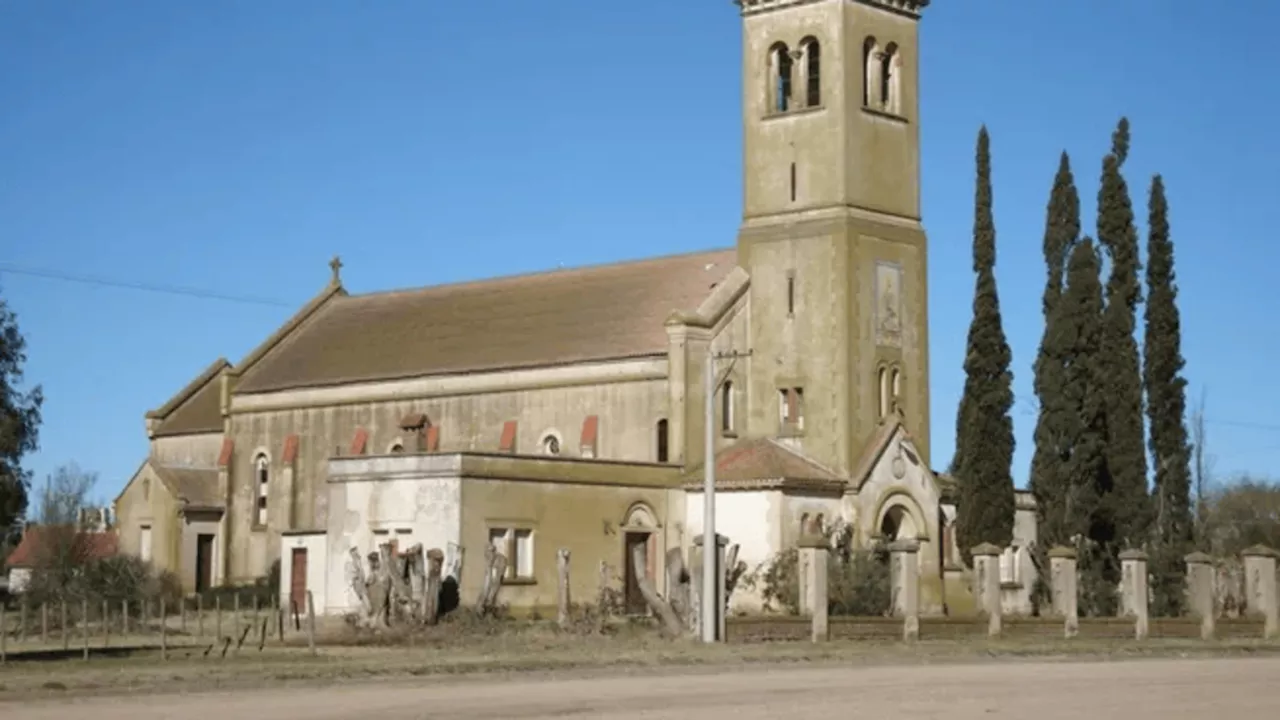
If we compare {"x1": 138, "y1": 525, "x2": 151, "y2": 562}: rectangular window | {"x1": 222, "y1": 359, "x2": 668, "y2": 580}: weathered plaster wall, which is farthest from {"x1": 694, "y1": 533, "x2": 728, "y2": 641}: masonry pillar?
{"x1": 138, "y1": 525, "x2": 151, "y2": 562}: rectangular window

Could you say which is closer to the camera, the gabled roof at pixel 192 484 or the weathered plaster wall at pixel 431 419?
the weathered plaster wall at pixel 431 419

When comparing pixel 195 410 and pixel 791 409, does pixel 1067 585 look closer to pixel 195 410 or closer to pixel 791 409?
pixel 791 409

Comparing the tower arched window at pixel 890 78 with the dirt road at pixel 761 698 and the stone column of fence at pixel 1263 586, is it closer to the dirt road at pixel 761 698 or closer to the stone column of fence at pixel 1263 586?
the stone column of fence at pixel 1263 586

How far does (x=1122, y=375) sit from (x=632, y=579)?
53.9ft

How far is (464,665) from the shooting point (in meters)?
37.8

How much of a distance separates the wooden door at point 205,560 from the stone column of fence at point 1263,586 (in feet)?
118

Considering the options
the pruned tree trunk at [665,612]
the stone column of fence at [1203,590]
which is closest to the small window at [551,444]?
the pruned tree trunk at [665,612]

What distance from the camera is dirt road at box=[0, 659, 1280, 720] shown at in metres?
27.8

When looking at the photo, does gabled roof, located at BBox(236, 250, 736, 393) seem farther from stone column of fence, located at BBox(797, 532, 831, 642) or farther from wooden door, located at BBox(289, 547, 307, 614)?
stone column of fence, located at BBox(797, 532, 831, 642)

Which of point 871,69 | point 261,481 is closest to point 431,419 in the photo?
point 261,481

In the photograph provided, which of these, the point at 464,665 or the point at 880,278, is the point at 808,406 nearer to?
the point at 880,278

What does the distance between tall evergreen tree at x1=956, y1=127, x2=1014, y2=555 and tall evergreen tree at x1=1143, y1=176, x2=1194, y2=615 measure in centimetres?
542

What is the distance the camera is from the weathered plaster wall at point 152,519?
73.2 meters

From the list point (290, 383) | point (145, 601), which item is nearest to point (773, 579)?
point (145, 601)
